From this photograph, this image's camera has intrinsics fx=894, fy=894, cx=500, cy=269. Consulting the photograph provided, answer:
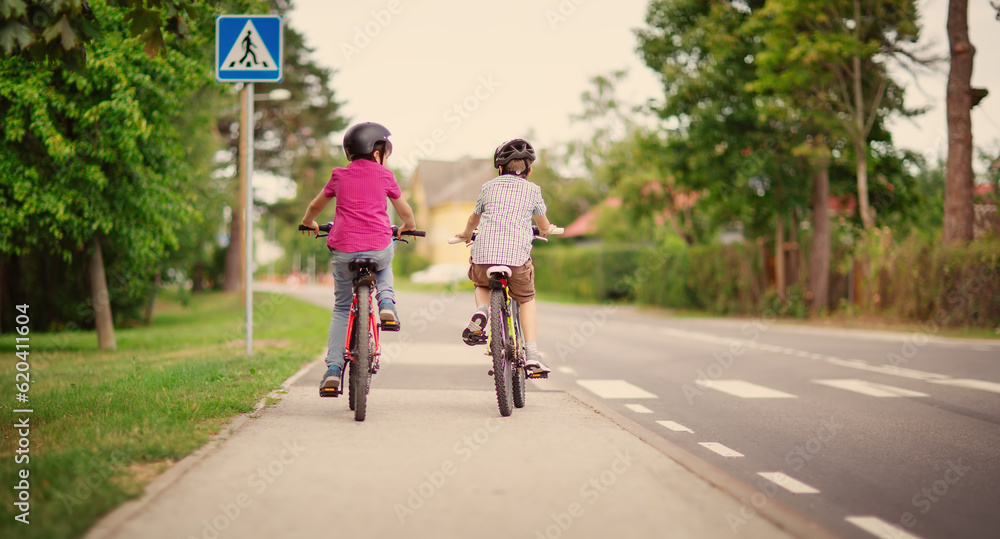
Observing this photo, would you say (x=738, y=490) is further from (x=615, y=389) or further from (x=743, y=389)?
(x=743, y=389)

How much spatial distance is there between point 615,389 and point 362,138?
4719mm

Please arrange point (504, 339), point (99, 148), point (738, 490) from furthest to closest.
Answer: point (99, 148)
point (504, 339)
point (738, 490)

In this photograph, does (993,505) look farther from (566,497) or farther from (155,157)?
(155,157)

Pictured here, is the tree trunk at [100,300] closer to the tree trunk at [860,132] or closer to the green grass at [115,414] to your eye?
the green grass at [115,414]

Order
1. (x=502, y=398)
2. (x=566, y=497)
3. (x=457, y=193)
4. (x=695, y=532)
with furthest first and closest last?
(x=457, y=193) → (x=502, y=398) → (x=566, y=497) → (x=695, y=532)

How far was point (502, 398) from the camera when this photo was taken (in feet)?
21.2

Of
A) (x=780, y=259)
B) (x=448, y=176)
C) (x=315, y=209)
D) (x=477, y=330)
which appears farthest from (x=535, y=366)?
(x=448, y=176)

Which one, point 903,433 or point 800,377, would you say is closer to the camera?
point 903,433

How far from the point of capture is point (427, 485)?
441 centimetres

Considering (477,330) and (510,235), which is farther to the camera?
(510,235)

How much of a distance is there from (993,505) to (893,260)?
1735cm

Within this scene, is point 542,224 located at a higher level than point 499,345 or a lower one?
higher

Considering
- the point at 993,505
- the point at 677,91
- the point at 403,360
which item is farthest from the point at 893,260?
the point at 993,505

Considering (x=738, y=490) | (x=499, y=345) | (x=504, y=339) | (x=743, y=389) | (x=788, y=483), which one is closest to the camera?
(x=738, y=490)
